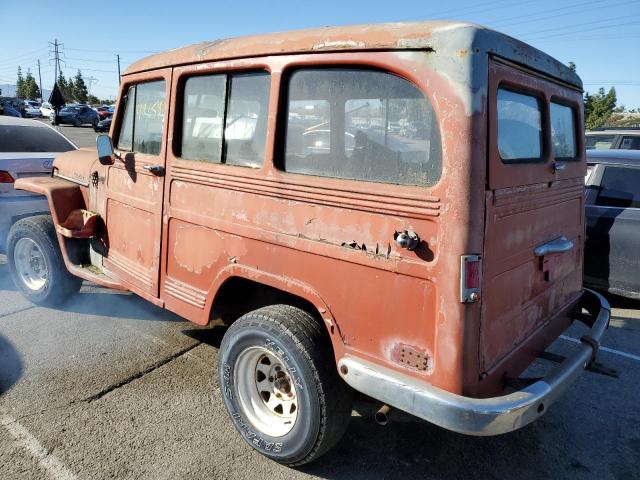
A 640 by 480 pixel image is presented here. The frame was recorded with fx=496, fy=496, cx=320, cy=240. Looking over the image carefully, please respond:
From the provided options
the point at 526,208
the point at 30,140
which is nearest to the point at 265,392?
the point at 526,208

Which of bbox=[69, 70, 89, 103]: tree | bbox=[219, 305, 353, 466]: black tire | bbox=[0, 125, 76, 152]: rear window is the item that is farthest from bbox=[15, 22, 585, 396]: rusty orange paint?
bbox=[69, 70, 89, 103]: tree

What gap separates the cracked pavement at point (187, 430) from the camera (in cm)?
265

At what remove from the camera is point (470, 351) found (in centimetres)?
207

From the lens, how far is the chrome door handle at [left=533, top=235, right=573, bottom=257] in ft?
8.57

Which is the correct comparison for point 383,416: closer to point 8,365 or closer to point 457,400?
point 457,400

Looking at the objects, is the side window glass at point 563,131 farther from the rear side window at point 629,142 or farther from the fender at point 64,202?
the rear side window at point 629,142

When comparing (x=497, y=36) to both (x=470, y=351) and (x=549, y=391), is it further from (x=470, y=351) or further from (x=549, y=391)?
(x=549, y=391)

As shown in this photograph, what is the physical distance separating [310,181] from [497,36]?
1.06m

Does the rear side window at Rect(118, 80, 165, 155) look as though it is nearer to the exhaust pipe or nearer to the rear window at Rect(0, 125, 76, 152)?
the exhaust pipe

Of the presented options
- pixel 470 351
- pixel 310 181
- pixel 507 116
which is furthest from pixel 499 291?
pixel 310 181

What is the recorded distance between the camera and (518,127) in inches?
99.2

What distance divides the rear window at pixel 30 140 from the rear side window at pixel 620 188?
6.71 meters

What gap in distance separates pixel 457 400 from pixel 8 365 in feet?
10.6

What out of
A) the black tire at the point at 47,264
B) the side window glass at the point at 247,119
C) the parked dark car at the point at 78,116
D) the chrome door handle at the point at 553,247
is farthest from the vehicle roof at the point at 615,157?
the parked dark car at the point at 78,116
